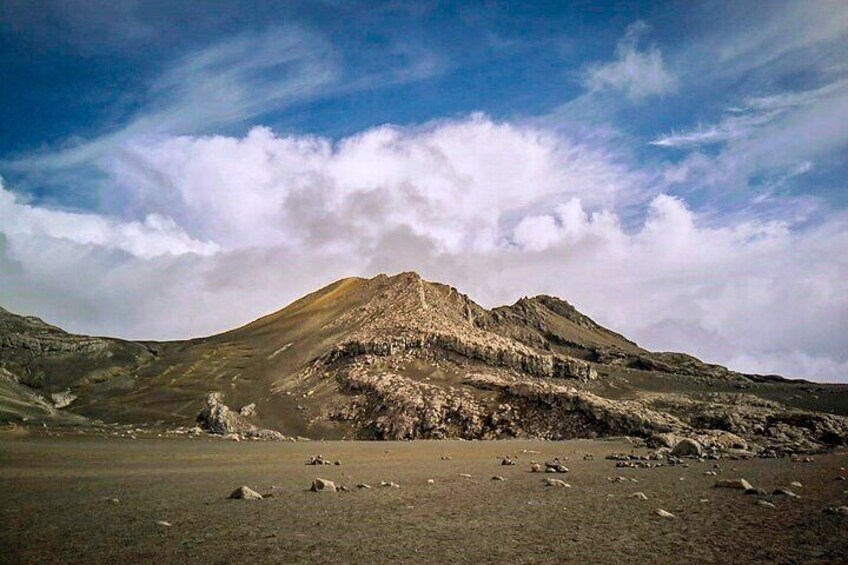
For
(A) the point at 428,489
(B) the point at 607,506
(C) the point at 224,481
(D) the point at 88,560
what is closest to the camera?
(D) the point at 88,560

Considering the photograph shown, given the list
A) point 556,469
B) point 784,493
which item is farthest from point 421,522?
point 556,469

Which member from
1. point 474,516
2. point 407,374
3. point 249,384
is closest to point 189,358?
Answer: point 249,384

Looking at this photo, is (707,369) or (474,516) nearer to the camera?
(474,516)

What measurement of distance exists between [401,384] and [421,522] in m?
86.2

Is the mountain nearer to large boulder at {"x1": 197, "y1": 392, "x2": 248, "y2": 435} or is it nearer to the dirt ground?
large boulder at {"x1": 197, "y1": 392, "x2": 248, "y2": 435}

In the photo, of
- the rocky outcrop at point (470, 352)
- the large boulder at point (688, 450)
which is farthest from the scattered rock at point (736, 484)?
the rocky outcrop at point (470, 352)

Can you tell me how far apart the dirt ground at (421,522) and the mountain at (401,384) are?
40667 mm

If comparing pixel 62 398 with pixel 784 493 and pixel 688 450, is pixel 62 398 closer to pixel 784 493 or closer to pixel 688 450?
pixel 688 450

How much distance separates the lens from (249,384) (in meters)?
124

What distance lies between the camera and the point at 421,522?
1269 centimetres

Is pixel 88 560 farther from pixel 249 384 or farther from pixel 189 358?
pixel 189 358

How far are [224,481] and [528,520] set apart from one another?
14.0 meters

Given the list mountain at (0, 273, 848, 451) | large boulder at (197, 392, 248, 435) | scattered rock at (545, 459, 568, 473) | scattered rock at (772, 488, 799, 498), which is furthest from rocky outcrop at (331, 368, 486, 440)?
scattered rock at (772, 488, 799, 498)

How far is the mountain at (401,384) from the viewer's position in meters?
81.6
